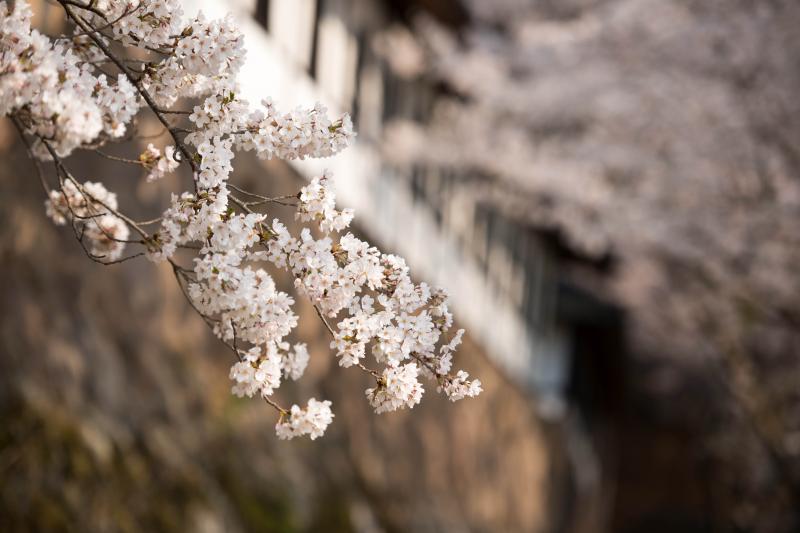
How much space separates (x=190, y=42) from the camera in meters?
2.23

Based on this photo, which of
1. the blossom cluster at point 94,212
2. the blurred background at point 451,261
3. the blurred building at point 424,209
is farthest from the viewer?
the blurred building at point 424,209

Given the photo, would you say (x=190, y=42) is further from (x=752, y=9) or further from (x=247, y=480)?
(x=752, y=9)

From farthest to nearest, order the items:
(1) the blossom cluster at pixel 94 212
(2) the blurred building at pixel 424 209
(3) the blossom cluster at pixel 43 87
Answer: (2) the blurred building at pixel 424 209 → (1) the blossom cluster at pixel 94 212 → (3) the blossom cluster at pixel 43 87

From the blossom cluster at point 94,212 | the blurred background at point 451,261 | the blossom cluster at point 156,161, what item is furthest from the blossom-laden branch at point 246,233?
the blurred background at point 451,261

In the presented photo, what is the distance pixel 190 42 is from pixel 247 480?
527cm

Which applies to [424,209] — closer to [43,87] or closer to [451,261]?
[451,261]

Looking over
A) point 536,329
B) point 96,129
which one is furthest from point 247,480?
point 536,329

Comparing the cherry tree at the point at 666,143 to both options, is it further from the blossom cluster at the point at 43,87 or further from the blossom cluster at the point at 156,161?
the blossom cluster at the point at 43,87

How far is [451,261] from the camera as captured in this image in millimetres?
13734

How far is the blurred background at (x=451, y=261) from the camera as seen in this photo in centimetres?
554

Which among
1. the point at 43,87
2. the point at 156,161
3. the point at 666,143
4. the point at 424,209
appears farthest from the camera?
the point at 424,209

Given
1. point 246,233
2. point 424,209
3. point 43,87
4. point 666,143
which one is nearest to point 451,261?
point 424,209

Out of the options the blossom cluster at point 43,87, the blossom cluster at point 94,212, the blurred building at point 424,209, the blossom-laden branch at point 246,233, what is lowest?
the blurred building at point 424,209

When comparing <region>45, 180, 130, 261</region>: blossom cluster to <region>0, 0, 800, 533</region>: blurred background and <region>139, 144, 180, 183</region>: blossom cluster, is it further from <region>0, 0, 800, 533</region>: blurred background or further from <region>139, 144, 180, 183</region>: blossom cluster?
<region>0, 0, 800, 533</region>: blurred background
